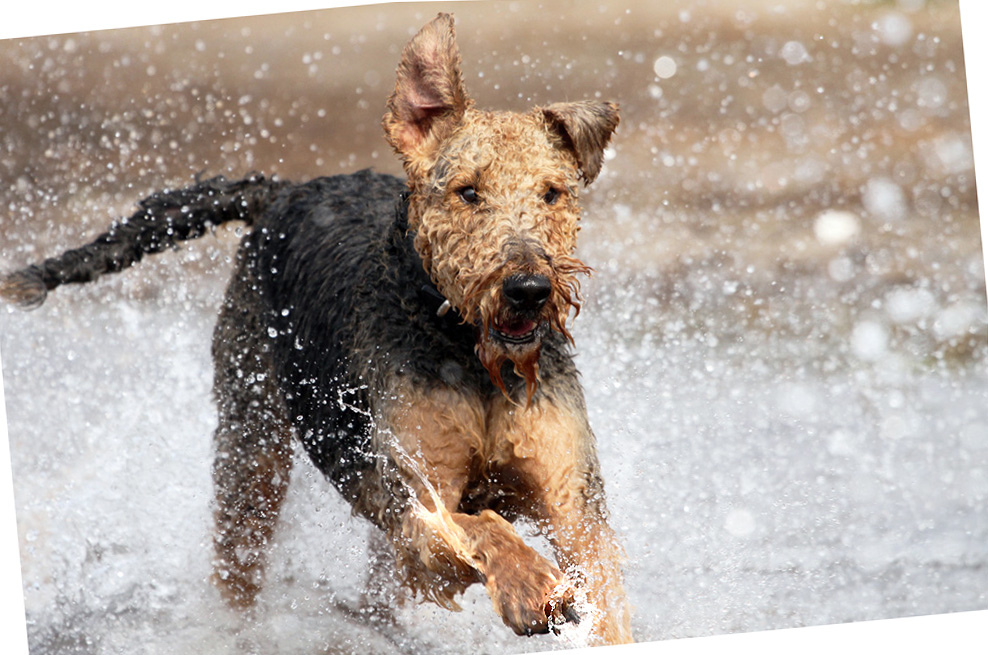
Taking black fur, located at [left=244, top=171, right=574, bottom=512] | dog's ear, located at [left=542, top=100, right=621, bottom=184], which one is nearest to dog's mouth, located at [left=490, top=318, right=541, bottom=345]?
black fur, located at [left=244, top=171, right=574, bottom=512]

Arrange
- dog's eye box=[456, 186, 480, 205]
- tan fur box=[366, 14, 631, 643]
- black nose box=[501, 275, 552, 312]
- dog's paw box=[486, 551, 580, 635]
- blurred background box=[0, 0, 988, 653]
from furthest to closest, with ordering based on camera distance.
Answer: blurred background box=[0, 0, 988, 653]
dog's eye box=[456, 186, 480, 205]
tan fur box=[366, 14, 631, 643]
black nose box=[501, 275, 552, 312]
dog's paw box=[486, 551, 580, 635]

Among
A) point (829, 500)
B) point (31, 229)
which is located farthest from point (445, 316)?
point (31, 229)

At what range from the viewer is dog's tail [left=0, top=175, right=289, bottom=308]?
166 inches

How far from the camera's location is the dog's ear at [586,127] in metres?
3.20

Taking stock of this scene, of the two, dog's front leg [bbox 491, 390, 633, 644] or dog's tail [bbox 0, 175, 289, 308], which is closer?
dog's front leg [bbox 491, 390, 633, 644]

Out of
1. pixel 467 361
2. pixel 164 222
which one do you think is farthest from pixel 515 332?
pixel 164 222

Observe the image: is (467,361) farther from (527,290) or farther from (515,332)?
(527,290)

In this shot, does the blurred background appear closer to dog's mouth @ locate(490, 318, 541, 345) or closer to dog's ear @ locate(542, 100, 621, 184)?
dog's mouth @ locate(490, 318, 541, 345)

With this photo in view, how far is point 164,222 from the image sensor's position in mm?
4434

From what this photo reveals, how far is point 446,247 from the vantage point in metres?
2.97

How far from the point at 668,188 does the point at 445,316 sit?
12.6 ft

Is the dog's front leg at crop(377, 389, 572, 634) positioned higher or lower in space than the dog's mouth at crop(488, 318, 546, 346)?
lower

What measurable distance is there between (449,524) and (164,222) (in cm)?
249

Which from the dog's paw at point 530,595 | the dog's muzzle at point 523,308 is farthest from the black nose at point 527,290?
the dog's paw at point 530,595
